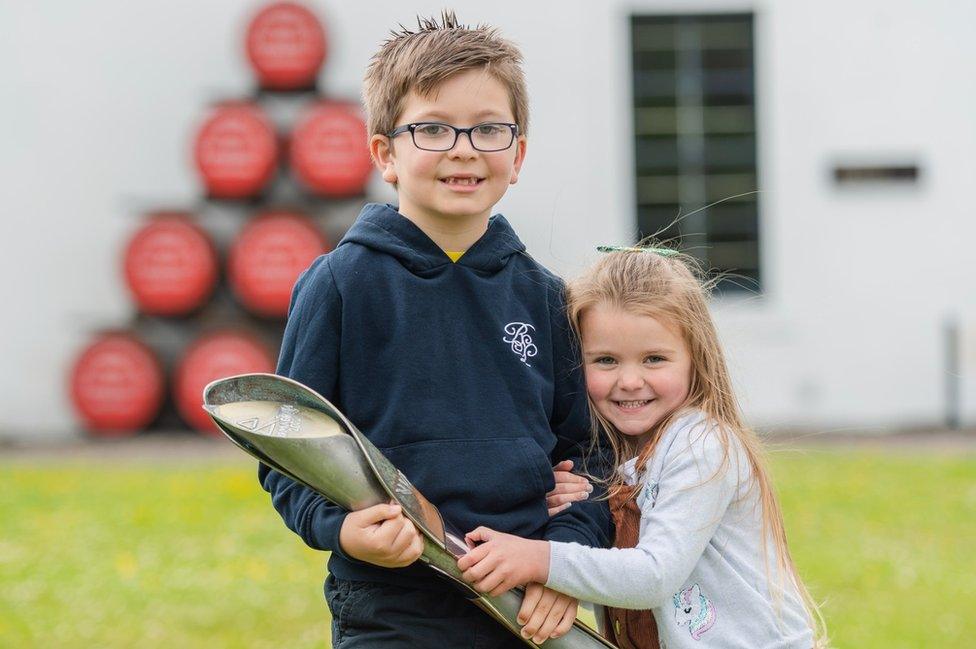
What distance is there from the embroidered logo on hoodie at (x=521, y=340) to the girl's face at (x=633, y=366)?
0.13 meters

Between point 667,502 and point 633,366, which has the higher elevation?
point 633,366

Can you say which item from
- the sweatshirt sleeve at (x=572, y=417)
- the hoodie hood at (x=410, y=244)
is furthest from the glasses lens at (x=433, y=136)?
the sweatshirt sleeve at (x=572, y=417)

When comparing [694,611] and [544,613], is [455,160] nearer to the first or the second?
[544,613]

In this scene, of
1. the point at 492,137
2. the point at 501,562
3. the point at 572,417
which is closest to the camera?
the point at 501,562

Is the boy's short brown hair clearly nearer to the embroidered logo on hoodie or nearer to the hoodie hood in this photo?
the hoodie hood

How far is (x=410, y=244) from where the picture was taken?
7.00ft

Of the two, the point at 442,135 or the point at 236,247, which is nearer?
the point at 442,135

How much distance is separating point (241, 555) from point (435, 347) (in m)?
3.55

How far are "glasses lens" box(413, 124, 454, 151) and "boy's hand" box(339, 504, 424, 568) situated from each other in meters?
0.54

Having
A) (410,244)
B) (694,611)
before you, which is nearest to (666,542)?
(694,611)

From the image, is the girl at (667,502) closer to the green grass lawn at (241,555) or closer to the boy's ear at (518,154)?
the boy's ear at (518,154)

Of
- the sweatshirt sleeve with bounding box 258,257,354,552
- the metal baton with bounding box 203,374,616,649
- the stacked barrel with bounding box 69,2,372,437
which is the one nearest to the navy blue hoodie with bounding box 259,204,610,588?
the sweatshirt sleeve with bounding box 258,257,354,552

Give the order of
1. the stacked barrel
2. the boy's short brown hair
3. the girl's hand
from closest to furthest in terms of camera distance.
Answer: the girl's hand
the boy's short brown hair
the stacked barrel

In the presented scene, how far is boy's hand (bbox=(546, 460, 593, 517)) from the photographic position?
2.17m
